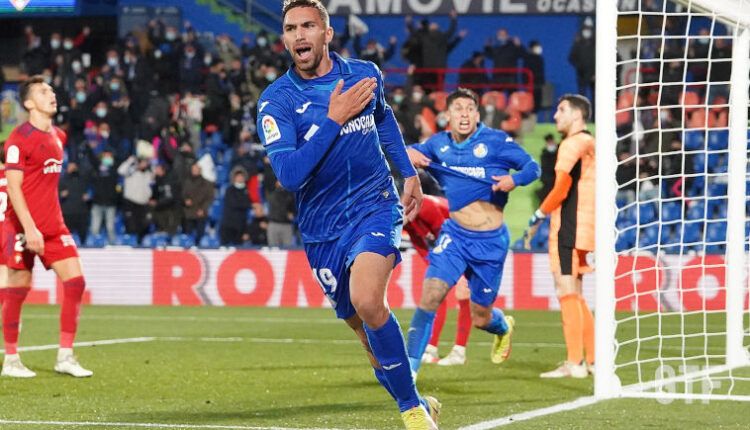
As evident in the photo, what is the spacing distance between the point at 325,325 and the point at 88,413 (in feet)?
27.3

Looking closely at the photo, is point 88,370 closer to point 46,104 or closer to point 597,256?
point 46,104

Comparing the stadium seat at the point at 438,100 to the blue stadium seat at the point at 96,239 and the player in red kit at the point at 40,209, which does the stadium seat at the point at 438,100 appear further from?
the player in red kit at the point at 40,209

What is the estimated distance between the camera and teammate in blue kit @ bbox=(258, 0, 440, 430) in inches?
229

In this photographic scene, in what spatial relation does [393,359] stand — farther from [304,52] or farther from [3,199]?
[3,199]

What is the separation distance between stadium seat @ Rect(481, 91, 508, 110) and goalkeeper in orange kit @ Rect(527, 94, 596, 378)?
1313 cm

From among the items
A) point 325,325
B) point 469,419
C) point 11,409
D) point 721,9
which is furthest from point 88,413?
point 325,325

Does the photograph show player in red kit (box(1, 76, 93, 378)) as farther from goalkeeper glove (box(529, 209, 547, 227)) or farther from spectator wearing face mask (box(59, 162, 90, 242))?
spectator wearing face mask (box(59, 162, 90, 242))

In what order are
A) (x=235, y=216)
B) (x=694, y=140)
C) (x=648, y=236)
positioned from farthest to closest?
(x=694, y=140) → (x=235, y=216) → (x=648, y=236)

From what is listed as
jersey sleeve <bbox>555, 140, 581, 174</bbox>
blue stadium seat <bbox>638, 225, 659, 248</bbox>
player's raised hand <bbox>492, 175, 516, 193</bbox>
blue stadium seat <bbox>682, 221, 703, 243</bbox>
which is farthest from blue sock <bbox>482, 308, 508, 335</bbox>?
blue stadium seat <bbox>682, 221, 703, 243</bbox>

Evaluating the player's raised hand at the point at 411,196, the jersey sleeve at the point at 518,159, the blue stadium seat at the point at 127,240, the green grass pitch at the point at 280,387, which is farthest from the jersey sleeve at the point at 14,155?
the blue stadium seat at the point at 127,240

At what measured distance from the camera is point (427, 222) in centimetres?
1161

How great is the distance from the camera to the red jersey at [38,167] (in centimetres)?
959

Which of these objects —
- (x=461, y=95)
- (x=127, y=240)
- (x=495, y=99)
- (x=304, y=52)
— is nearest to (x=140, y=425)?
(x=304, y=52)

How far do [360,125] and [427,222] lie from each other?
18.3 ft
